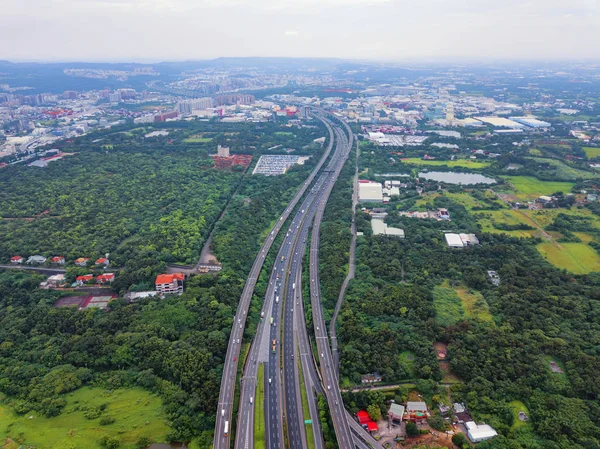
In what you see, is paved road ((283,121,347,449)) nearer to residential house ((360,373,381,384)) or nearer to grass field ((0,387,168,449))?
residential house ((360,373,381,384))

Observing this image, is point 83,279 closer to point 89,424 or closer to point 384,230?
point 89,424

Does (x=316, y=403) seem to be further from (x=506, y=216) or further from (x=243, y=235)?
(x=506, y=216)

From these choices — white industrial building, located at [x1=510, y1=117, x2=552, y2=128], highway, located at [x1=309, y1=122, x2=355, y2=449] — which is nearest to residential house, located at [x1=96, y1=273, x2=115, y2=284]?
highway, located at [x1=309, y1=122, x2=355, y2=449]

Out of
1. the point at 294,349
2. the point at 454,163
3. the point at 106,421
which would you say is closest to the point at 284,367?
the point at 294,349

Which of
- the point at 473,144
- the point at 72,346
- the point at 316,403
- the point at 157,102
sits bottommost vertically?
the point at 316,403

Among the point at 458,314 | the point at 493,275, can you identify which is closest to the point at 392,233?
the point at 493,275

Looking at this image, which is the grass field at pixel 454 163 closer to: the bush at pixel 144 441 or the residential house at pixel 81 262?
the residential house at pixel 81 262

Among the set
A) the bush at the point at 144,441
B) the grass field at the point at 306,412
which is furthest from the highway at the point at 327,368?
the bush at the point at 144,441
